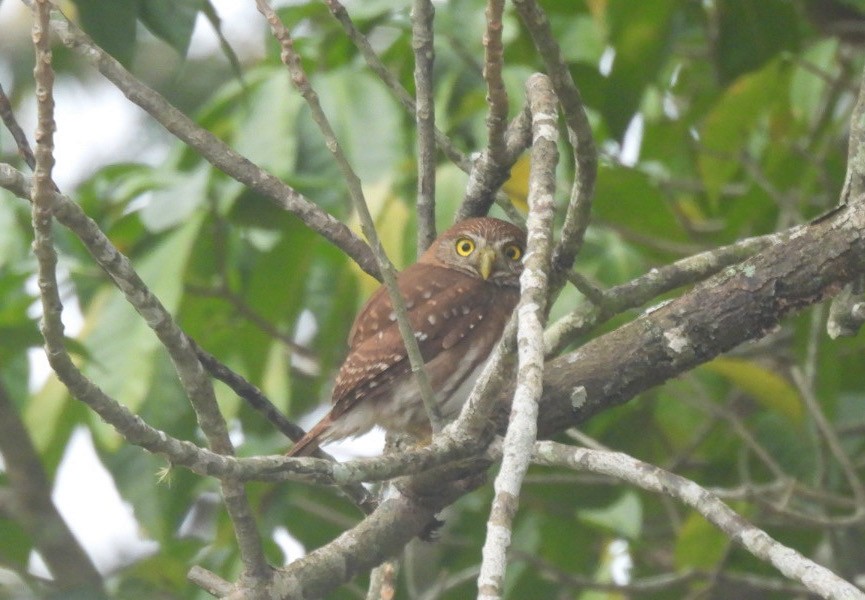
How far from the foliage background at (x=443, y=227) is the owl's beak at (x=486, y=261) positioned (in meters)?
0.27

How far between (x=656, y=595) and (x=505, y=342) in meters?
2.79

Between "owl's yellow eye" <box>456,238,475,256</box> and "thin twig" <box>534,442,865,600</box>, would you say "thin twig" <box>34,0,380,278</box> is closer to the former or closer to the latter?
"thin twig" <box>534,442,865,600</box>

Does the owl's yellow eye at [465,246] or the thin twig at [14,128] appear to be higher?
the owl's yellow eye at [465,246]

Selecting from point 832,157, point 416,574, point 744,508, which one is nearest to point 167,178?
point 416,574

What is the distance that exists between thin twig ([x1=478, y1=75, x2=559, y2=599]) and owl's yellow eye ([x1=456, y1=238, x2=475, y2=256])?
1842 mm

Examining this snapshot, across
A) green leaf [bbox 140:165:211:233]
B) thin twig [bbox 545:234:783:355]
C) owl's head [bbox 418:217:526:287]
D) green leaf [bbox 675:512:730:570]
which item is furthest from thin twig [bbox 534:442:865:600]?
owl's head [bbox 418:217:526:287]

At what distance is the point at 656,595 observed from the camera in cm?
512

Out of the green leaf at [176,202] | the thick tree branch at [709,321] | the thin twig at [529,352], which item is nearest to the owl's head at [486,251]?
the green leaf at [176,202]

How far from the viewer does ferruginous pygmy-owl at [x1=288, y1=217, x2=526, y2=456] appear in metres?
4.43

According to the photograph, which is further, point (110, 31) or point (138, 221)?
point (138, 221)

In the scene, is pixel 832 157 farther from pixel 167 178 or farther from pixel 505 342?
pixel 505 342

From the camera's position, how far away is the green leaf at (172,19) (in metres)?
3.09

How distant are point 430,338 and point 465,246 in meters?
0.53

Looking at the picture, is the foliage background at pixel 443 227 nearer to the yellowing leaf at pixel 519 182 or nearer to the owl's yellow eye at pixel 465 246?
the yellowing leaf at pixel 519 182
